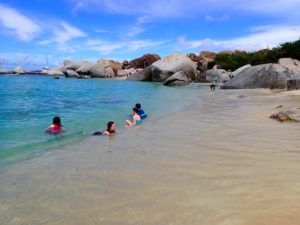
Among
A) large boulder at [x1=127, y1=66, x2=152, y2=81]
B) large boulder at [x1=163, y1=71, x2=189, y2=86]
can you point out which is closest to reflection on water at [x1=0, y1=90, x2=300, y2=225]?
large boulder at [x1=163, y1=71, x2=189, y2=86]

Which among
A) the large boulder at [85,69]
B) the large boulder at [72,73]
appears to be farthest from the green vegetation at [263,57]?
the large boulder at [72,73]

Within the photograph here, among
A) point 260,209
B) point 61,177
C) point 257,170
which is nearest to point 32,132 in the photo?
point 61,177

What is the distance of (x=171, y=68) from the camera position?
38.6m

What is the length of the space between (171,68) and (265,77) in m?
17.9

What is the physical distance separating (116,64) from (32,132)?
192ft

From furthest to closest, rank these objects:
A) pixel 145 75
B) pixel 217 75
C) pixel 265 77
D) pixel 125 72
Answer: pixel 125 72 < pixel 145 75 < pixel 217 75 < pixel 265 77

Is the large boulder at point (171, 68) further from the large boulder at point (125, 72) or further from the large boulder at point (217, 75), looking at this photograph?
the large boulder at point (125, 72)

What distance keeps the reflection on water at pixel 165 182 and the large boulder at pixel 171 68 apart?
3237cm

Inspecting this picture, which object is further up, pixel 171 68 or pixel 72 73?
pixel 72 73

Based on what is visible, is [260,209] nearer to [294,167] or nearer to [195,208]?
[195,208]

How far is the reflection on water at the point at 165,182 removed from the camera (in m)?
3.08

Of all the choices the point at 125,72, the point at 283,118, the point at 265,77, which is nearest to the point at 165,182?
the point at 283,118

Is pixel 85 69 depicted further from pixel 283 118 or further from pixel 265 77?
pixel 283 118

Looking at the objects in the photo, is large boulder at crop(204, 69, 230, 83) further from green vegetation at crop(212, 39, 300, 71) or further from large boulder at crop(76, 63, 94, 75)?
large boulder at crop(76, 63, 94, 75)
